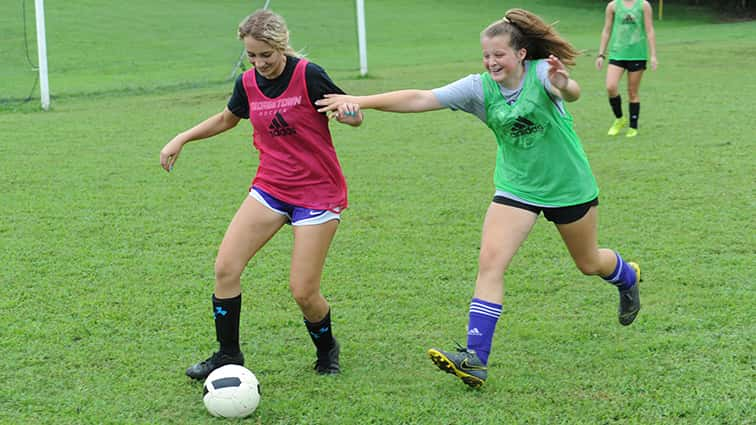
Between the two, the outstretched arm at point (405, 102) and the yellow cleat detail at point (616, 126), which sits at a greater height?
the outstretched arm at point (405, 102)

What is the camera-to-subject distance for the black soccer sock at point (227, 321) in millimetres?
4578

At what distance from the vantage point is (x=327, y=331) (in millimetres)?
4715

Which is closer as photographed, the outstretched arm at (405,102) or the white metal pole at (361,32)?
the outstretched arm at (405,102)

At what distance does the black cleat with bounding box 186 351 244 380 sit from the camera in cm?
461

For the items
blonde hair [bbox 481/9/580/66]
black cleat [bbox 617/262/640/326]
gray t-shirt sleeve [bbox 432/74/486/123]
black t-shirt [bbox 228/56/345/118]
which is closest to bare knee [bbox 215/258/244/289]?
black t-shirt [bbox 228/56/345/118]

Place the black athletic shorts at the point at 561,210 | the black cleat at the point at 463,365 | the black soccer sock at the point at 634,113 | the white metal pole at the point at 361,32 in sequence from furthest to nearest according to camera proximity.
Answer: the white metal pole at the point at 361,32 → the black soccer sock at the point at 634,113 → the black athletic shorts at the point at 561,210 → the black cleat at the point at 463,365

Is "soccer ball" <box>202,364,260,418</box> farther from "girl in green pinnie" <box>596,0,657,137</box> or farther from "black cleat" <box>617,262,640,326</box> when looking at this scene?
"girl in green pinnie" <box>596,0,657,137</box>

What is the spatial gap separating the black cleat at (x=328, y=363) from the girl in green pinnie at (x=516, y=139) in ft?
2.19

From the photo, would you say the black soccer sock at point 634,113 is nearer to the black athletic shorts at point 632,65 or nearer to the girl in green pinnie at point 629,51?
the girl in green pinnie at point 629,51

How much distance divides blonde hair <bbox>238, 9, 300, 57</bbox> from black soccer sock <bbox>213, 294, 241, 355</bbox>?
1238 millimetres

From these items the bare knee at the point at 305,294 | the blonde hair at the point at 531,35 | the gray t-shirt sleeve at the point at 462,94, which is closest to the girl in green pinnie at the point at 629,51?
the blonde hair at the point at 531,35

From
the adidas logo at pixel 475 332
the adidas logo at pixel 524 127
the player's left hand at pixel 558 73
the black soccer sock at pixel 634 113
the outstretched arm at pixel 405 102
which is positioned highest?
the player's left hand at pixel 558 73

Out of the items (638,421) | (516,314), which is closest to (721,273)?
(516,314)

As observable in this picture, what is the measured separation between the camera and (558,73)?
433 cm
